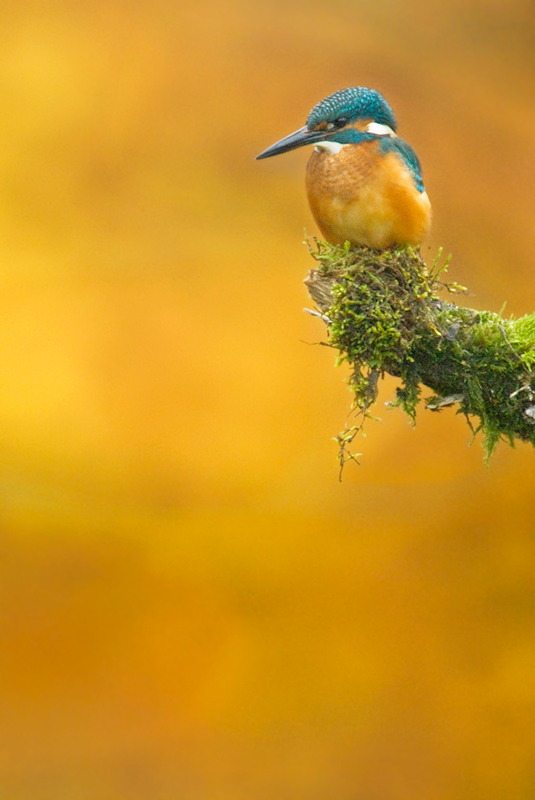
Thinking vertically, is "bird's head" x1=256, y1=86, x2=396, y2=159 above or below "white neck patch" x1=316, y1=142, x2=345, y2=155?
above

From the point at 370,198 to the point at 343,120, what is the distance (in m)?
0.32

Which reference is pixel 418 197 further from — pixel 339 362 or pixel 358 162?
pixel 339 362

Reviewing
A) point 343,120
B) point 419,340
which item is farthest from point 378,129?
point 419,340

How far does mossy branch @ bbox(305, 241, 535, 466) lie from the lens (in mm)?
1983

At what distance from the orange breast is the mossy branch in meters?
0.06

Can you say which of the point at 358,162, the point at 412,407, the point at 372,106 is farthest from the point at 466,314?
the point at 372,106

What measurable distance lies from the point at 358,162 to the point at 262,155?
0.38 metres

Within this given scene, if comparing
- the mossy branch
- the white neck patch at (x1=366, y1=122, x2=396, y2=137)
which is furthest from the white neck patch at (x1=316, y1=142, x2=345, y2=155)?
the mossy branch

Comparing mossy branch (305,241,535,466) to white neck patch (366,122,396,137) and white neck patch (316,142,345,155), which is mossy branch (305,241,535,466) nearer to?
white neck patch (316,142,345,155)

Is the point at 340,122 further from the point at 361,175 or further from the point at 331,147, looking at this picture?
the point at 361,175

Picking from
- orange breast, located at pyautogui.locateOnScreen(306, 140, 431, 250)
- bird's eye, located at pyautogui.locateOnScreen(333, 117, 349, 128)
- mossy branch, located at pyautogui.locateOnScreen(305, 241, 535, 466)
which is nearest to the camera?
mossy branch, located at pyautogui.locateOnScreen(305, 241, 535, 466)

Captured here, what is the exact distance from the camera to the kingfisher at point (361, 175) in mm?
2092

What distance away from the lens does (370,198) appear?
209 cm

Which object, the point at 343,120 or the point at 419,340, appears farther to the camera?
the point at 343,120
